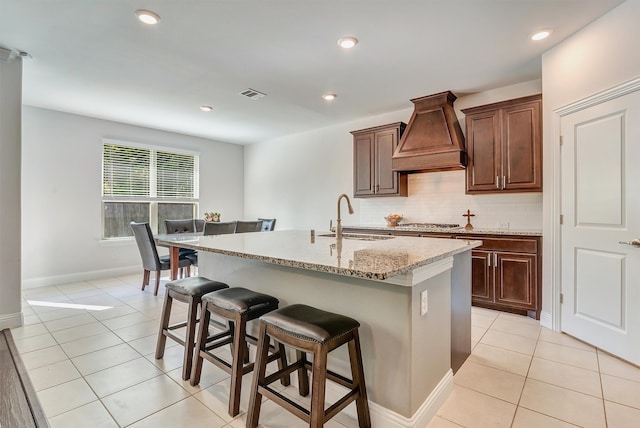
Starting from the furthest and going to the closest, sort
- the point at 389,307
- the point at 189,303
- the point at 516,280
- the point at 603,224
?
the point at 516,280 < the point at 603,224 < the point at 189,303 < the point at 389,307

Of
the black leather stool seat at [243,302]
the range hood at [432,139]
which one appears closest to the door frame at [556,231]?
the range hood at [432,139]

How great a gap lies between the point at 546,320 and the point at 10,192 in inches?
211

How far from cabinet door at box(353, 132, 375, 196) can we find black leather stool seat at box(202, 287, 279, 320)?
3.11 metres

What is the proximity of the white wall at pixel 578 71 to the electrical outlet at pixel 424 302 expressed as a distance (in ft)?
6.95

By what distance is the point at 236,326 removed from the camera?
1792 mm

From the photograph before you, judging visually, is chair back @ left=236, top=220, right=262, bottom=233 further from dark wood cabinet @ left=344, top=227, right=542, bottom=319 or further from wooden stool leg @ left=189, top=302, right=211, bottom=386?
dark wood cabinet @ left=344, top=227, right=542, bottom=319

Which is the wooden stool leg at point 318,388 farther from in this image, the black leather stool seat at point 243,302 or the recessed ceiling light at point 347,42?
the recessed ceiling light at point 347,42

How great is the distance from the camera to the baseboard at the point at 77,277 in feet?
14.7

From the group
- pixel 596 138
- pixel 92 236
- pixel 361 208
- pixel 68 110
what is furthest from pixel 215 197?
pixel 596 138

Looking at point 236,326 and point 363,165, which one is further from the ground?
point 363,165

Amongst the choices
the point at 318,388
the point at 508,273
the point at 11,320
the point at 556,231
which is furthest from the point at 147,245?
the point at 556,231

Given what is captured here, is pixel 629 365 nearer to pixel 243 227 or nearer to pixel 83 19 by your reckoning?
→ pixel 243 227

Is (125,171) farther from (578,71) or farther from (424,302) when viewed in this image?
(578,71)

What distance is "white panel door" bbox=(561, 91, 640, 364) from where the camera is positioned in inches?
91.1
